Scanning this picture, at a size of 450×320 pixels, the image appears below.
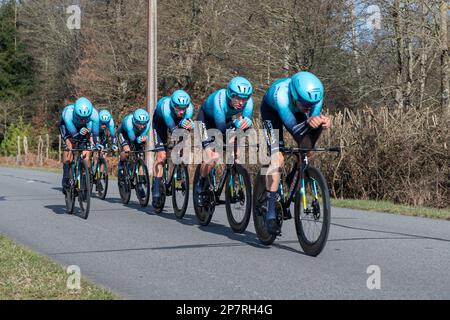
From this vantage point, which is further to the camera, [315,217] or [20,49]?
[20,49]

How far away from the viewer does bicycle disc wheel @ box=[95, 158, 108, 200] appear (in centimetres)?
1509

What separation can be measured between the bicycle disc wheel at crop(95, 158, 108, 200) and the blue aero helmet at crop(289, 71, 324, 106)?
8134 millimetres

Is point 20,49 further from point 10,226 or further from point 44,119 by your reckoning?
point 10,226

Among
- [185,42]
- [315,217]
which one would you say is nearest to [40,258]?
[315,217]

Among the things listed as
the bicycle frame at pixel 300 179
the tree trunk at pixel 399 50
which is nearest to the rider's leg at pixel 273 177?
the bicycle frame at pixel 300 179

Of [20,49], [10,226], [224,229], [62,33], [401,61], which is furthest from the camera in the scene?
[20,49]

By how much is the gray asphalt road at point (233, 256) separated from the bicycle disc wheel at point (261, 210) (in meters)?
0.15

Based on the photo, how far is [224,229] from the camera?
10133mm

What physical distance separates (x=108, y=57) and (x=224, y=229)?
28.6 meters

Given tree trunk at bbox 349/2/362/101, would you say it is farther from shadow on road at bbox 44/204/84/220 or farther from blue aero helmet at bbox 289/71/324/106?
blue aero helmet at bbox 289/71/324/106

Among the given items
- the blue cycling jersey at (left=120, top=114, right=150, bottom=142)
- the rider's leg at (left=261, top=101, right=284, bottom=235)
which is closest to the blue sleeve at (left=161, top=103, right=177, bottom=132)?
the blue cycling jersey at (left=120, top=114, right=150, bottom=142)

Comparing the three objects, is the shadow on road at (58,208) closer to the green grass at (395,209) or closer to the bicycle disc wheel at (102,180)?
the bicycle disc wheel at (102,180)

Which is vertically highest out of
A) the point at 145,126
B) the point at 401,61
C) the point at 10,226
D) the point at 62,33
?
the point at 62,33
